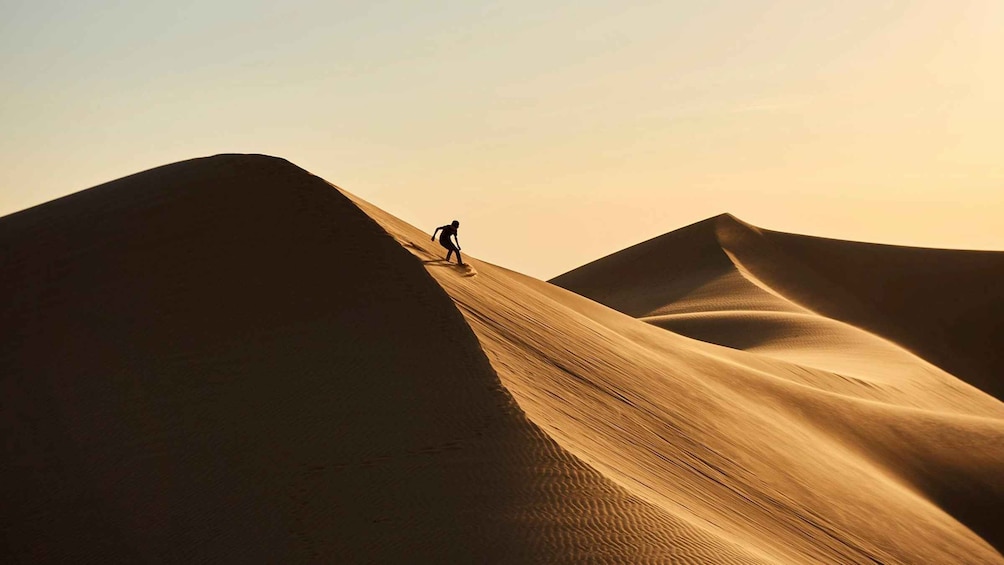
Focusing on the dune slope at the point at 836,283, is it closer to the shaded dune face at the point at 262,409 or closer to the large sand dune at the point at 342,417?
the large sand dune at the point at 342,417

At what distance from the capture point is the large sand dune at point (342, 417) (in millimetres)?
9250

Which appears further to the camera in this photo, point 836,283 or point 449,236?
point 836,283

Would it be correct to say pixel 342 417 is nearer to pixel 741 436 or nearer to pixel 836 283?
pixel 741 436

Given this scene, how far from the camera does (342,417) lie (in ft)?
34.0

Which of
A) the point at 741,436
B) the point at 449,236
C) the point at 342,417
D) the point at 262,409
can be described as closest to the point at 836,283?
the point at 741,436

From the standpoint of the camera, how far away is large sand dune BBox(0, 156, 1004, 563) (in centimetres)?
925

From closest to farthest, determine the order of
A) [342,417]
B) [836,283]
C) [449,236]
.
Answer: [342,417], [449,236], [836,283]

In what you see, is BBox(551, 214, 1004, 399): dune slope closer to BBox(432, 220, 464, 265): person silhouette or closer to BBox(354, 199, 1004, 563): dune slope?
BBox(354, 199, 1004, 563): dune slope

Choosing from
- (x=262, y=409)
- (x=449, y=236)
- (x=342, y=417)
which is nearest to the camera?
(x=342, y=417)

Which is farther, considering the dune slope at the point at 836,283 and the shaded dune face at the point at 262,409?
the dune slope at the point at 836,283

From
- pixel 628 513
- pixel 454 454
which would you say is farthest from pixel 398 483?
pixel 628 513

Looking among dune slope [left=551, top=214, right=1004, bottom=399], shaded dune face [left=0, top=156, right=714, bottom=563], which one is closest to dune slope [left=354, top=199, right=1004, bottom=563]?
shaded dune face [left=0, top=156, right=714, bottom=563]

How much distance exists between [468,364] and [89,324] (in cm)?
411

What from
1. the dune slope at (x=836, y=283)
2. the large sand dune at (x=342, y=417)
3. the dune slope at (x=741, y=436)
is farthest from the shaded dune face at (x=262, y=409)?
the dune slope at (x=836, y=283)
